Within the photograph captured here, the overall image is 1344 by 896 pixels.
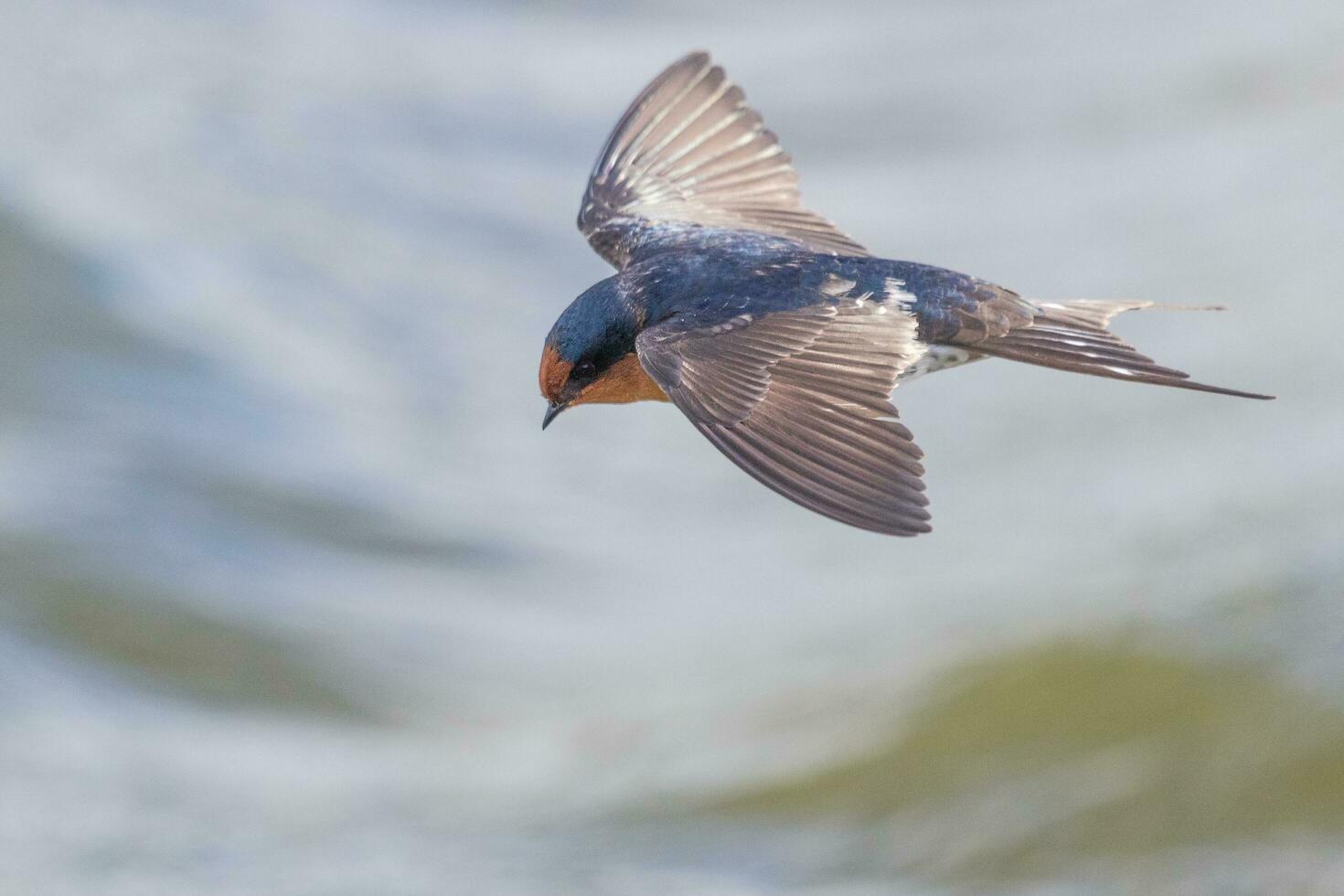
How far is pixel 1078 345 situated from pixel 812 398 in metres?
0.65

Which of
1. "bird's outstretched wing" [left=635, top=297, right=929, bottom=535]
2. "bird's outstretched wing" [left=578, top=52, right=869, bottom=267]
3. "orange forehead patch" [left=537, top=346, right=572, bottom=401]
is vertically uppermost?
"bird's outstretched wing" [left=578, top=52, right=869, bottom=267]

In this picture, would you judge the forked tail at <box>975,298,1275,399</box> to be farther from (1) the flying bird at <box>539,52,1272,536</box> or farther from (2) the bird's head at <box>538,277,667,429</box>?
(2) the bird's head at <box>538,277,667,429</box>

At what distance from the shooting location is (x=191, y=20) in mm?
15125

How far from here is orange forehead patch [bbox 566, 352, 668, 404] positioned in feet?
14.7

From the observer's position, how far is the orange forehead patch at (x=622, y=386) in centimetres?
448

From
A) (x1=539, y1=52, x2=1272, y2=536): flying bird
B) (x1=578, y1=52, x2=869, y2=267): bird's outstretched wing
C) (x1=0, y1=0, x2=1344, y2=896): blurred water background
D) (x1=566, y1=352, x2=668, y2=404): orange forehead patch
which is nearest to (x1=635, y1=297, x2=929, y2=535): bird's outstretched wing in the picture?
(x1=539, y1=52, x2=1272, y2=536): flying bird

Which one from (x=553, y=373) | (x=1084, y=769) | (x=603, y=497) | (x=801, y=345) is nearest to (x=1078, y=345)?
(x=801, y=345)

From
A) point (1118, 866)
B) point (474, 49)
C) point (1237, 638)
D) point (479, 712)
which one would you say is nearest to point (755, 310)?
point (1118, 866)

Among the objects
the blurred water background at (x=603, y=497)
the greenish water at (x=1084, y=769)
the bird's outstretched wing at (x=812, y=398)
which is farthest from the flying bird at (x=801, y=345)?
the blurred water background at (x=603, y=497)

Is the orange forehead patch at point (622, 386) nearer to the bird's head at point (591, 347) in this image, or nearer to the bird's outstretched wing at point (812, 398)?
the bird's head at point (591, 347)

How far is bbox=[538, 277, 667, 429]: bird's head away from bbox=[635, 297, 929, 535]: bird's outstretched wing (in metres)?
0.09

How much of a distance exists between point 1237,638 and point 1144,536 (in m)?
1.21

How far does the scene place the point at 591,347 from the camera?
437 cm

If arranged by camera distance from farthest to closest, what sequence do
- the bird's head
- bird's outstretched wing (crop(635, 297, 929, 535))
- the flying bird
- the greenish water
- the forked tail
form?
1. the greenish water
2. the bird's head
3. the forked tail
4. the flying bird
5. bird's outstretched wing (crop(635, 297, 929, 535))
